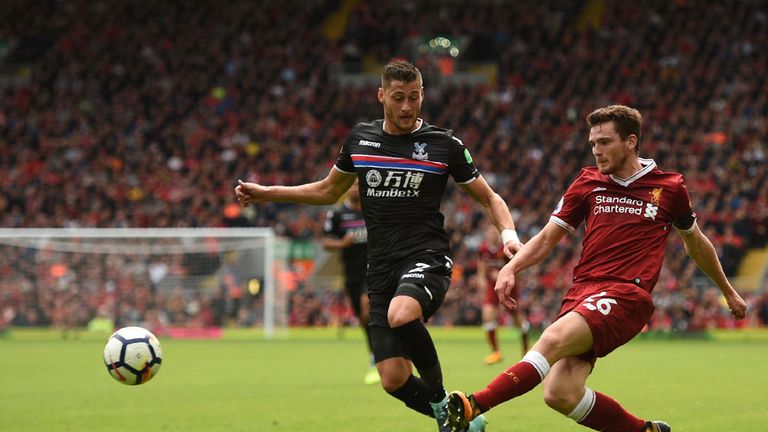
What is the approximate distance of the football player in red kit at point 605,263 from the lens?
6.33m

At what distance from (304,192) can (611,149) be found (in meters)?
2.49

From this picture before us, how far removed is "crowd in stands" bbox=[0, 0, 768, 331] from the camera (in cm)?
2791

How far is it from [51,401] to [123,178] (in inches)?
949

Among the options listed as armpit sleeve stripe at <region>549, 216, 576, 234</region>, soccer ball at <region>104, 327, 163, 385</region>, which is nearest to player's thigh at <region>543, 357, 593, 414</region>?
armpit sleeve stripe at <region>549, 216, 576, 234</region>

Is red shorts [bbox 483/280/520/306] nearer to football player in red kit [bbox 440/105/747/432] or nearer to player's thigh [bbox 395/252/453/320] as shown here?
player's thigh [bbox 395/252/453/320]

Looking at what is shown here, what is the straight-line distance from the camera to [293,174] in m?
33.8

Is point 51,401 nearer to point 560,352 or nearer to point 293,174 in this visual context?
point 560,352

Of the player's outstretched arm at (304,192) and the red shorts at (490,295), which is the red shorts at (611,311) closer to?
the player's outstretched arm at (304,192)

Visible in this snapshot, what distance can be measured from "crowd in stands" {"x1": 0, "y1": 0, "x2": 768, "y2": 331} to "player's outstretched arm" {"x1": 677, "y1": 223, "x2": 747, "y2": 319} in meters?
19.1

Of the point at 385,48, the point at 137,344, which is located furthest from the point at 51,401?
the point at 385,48

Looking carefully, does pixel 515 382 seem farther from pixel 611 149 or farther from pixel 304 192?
pixel 304 192

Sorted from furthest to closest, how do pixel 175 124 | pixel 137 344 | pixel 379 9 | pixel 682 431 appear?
pixel 379 9 → pixel 175 124 → pixel 137 344 → pixel 682 431

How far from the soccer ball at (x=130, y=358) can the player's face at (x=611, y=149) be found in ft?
14.1

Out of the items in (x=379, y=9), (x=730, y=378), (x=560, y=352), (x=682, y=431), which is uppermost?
(x=379, y=9)
